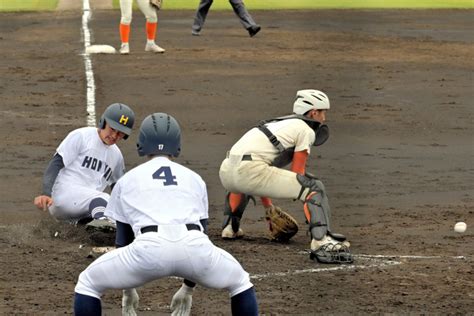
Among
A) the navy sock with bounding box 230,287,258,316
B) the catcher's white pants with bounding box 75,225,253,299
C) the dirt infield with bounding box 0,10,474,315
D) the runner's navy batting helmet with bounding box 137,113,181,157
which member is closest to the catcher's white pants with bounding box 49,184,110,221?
the dirt infield with bounding box 0,10,474,315

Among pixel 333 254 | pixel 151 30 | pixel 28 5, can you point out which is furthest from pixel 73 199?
pixel 28 5

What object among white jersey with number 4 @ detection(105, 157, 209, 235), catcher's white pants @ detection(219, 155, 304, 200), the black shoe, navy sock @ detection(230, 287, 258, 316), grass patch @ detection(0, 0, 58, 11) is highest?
white jersey with number 4 @ detection(105, 157, 209, 235)

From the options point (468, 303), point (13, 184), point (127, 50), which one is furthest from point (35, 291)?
point (127, 50)

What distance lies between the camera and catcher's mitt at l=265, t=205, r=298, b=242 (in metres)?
10.0

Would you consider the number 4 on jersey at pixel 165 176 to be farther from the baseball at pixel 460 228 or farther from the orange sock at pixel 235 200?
the baseball at pixel 460 228

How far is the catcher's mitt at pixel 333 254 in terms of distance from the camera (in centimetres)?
920

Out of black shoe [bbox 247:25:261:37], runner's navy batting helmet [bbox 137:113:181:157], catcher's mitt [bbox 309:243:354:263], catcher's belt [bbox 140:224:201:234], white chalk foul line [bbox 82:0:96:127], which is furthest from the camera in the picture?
black shoe [bbox 247:25:261:37]

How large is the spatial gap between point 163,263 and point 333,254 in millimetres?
3080

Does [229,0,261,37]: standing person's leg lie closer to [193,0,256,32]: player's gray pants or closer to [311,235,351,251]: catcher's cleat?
[193,0,256,32]: player's gray pants

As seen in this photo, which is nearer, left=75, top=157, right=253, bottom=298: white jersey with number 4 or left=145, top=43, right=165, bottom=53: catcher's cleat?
left=75, top=157, right=253, bottom=298: white jersey with number 4

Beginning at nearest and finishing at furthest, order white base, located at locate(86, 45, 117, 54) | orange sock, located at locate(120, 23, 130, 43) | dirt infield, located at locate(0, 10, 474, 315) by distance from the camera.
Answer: dirt infield, located at locate(0, 10, 474, 315), orange sock, located at locate(120, 23, 130, 43), white base, located at locate(86, 45, 117, 54)

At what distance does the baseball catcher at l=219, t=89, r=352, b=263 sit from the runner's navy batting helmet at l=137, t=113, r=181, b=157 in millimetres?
2900

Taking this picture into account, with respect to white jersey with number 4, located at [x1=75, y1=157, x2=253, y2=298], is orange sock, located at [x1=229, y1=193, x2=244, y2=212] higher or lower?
lower

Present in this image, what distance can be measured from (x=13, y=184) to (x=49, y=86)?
20.1 ft
